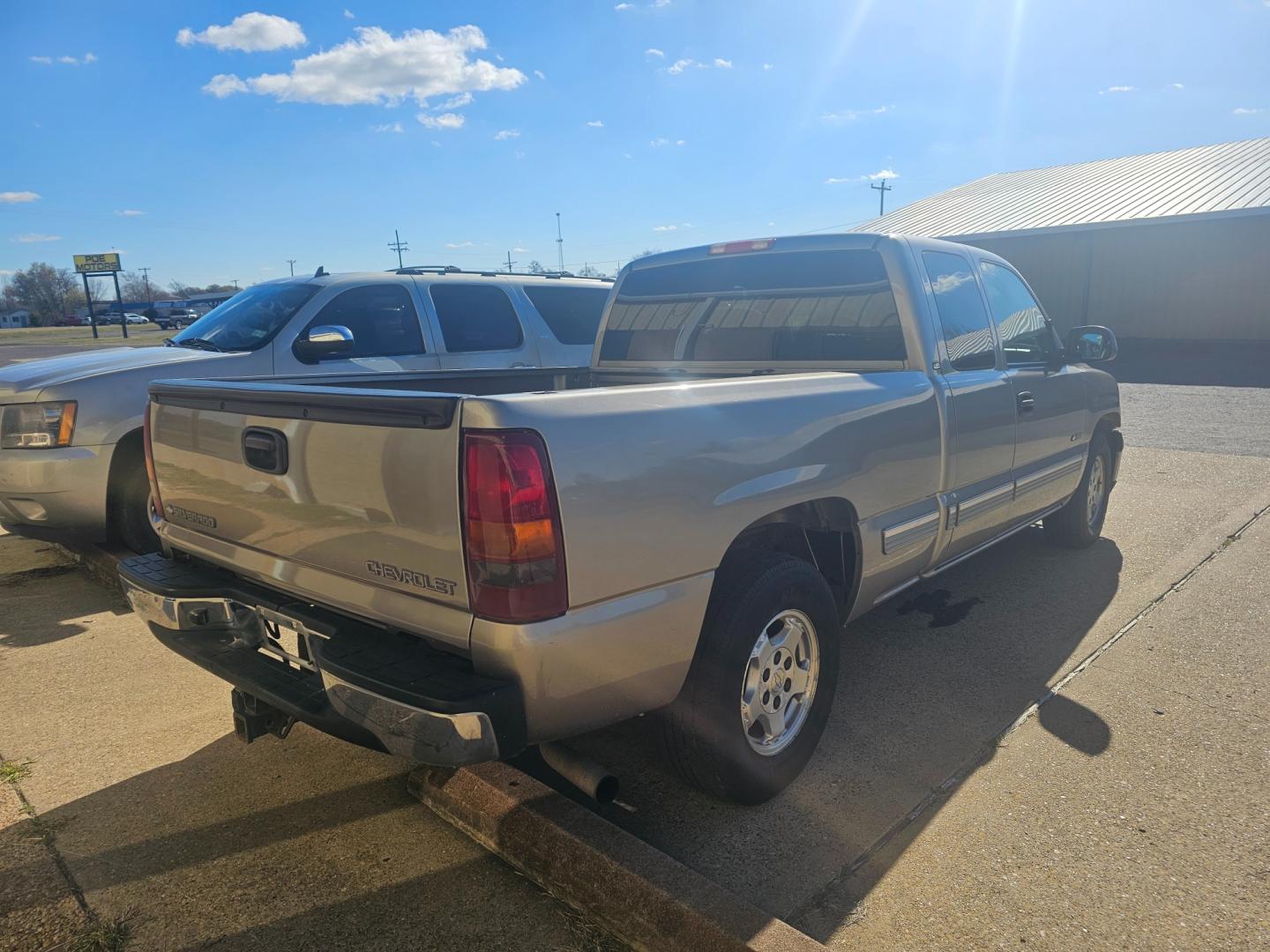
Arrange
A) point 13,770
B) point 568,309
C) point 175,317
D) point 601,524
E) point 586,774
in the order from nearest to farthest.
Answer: point 601,524
point 586,774
point 13,770
point 568,309
point 175,317

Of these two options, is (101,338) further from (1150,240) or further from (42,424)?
(42,424)

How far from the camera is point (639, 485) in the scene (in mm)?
2279

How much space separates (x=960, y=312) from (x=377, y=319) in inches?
157

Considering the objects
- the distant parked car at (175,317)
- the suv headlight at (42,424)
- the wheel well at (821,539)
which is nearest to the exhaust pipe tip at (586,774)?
the wheel well at (821,539)

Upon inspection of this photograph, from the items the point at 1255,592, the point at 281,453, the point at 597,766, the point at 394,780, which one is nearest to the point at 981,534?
the point at 1255,592

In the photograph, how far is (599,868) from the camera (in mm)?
2379

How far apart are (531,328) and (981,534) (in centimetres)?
394

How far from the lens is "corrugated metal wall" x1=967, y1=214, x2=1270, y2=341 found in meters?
21.9

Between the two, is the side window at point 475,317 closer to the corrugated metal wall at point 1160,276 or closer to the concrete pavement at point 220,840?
the concrete pavement at point 220,840

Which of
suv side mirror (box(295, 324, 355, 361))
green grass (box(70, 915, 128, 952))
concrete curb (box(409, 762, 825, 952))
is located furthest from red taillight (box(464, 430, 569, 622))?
suv side mirror (box(295, 324, 355, 361))

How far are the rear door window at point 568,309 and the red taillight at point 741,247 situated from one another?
2.62m

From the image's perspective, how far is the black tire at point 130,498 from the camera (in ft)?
16.9

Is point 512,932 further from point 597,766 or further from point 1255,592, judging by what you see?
point 1255,592

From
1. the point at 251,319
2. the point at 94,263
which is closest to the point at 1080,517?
the point at 251,319
